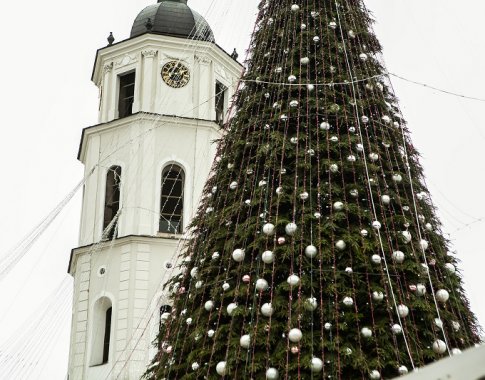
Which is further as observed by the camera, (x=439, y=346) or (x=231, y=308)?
(x=231, y=308)

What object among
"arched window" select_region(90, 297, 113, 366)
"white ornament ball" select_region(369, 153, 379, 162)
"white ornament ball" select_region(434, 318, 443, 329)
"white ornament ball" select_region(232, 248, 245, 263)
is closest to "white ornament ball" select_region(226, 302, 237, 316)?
"white ornament ball" select_region(232, 248, 245, 263)

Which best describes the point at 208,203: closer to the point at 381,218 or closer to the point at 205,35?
the point at 381,218

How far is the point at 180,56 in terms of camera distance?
2400cm

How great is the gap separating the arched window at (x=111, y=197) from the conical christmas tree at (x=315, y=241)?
1290cm

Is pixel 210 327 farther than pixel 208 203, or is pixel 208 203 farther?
pixel 208 203

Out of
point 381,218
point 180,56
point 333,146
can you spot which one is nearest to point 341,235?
point 381,218

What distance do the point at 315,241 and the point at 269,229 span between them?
Result: 0.47m

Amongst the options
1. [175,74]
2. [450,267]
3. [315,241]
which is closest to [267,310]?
[315,241]

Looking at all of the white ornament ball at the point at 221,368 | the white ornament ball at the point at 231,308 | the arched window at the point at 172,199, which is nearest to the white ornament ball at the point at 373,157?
the white ornament ball at the point at 231,308

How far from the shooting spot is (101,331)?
21.8 meters

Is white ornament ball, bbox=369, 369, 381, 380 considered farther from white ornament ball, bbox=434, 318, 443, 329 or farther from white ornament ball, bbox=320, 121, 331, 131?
white ornament ball, bbox=320, 121, 331, 131

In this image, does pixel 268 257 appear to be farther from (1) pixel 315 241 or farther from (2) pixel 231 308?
(2) pixel 231 308

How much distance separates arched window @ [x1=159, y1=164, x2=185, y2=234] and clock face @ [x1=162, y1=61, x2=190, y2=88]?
8.17 ft

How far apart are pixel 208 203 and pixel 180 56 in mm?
14836
